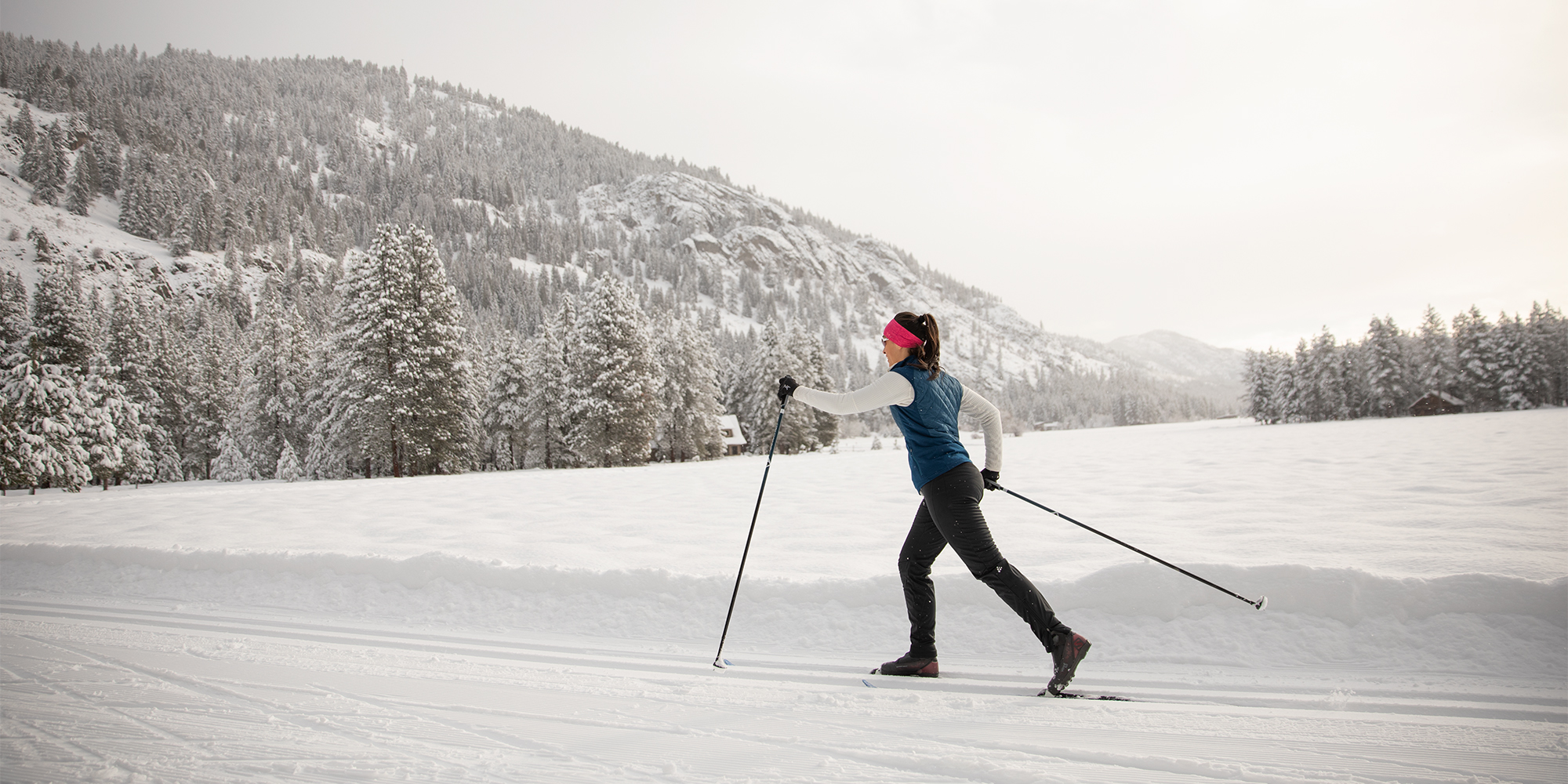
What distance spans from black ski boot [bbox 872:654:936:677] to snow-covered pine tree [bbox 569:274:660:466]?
27.6m

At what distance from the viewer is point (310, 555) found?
651 centimetres

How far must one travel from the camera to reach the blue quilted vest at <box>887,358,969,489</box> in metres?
3.60

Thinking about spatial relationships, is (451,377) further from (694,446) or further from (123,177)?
(123,177)

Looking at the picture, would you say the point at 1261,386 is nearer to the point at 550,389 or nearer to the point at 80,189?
the point at 550,389

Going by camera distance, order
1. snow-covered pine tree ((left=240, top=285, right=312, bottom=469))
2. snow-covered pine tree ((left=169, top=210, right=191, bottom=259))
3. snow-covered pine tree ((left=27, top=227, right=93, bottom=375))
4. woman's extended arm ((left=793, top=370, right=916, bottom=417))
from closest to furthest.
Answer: woman's extended arm ((left=793, top=370, right=916, bottom=417)) → snow-covered pine tree ((left=27, top=227, right=93, bottom=375)) → snow-covered pine tree ((left=240, top=285, right=312, bottom=469)) → snow-covered pine tree ((left=169, top=210, right=191, bottom=259))

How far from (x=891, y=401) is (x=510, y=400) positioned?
3938 cm

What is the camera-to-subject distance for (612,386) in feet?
99.0

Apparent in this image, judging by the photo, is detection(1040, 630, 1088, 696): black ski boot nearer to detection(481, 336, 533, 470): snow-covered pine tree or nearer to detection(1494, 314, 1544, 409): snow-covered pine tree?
detection(481, 336, 533, 470): snow-covered pine tree

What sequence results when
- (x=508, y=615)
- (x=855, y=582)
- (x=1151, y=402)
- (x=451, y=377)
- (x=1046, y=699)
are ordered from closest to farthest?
(x=1046, y=699), (x=855, y=582), (x=508, y=615), (x=451, y=377), (x=1151, y=402)

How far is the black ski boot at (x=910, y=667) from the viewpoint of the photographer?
12.6ft

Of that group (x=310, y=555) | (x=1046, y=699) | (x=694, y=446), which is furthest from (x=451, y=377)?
(x=1046, y=699)

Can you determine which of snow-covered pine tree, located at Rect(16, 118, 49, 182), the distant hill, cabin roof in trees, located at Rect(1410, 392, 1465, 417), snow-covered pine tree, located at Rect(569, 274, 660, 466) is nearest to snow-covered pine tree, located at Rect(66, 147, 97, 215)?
the distant hill

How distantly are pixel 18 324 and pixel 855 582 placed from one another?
46167 mm

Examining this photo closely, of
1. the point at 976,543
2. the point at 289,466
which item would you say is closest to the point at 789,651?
the point at 976,543
